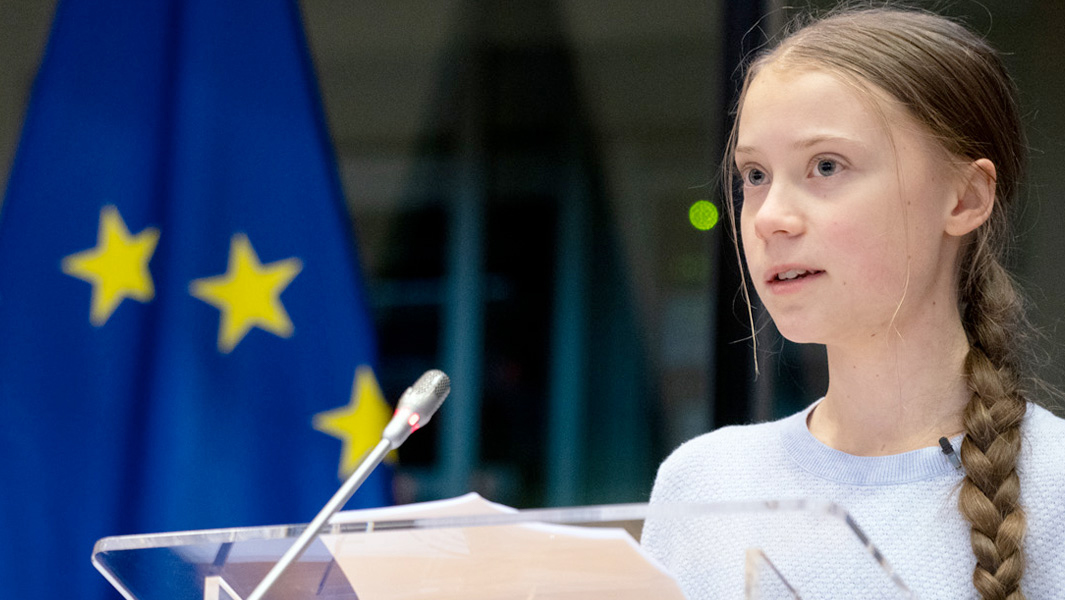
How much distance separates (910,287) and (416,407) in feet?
1.75

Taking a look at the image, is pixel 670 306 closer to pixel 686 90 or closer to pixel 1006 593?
pixel 686 90

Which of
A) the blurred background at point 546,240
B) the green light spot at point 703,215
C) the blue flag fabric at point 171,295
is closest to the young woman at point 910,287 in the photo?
the green light spot at point 703,215

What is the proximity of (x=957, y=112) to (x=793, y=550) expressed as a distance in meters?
0.59

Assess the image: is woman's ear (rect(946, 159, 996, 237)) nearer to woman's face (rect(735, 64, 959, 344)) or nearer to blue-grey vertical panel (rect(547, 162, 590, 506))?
woman's face (rect(735, 64, 959, 344))

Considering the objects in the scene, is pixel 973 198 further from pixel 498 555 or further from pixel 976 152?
pixel 498 555

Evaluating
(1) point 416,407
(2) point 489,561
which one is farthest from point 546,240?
(2) point 489,561

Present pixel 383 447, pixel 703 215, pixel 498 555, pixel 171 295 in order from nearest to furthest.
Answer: pixel 498 555
pixel 383 447
pixel 171 295
pixel 703 215

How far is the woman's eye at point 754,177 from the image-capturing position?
1.08m

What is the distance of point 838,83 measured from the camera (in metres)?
1.02

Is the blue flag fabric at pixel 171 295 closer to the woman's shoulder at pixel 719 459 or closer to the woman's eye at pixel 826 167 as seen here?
the woman's shoulder at pixel 719 459

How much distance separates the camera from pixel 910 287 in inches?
40.3

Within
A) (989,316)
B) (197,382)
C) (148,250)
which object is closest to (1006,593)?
(989,316)

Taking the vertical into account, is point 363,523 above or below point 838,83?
below

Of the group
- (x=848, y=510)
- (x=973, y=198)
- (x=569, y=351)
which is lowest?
(x=569, y=351)
